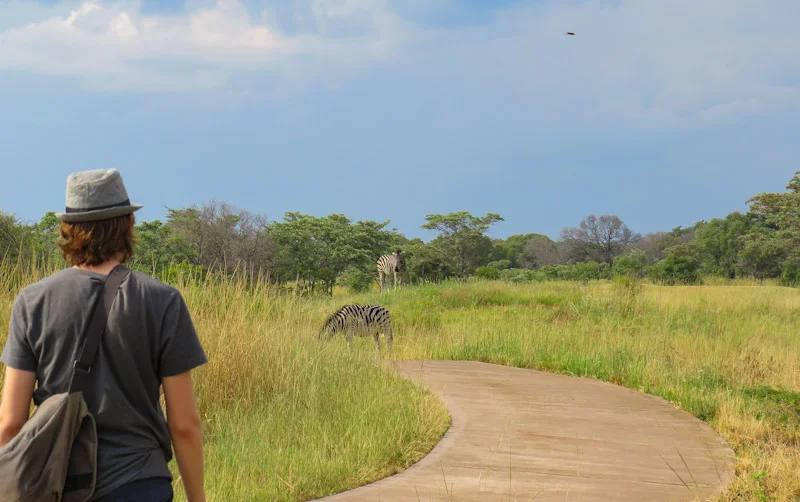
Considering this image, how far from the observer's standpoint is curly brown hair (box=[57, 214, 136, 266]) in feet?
7.59

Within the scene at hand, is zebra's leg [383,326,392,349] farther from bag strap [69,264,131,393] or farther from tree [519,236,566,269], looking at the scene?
tree [519,236,566,269]

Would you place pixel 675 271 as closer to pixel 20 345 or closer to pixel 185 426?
pixel 185 426

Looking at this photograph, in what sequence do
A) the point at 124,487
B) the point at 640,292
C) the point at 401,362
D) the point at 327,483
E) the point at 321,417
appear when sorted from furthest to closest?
the point at 640,292 → the point at 401,362 → the point at 321,417 → the point at 327,483 → the point at 124,487

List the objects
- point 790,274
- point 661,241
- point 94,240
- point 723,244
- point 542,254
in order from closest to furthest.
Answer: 1. point 94,240
2. point 790,274
3. point 723,244
4. point 542,254
5. point 661,241

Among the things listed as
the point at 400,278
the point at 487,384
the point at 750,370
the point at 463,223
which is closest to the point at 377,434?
the point at 487,384

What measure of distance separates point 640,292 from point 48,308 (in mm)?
19543

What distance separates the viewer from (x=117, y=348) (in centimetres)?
224

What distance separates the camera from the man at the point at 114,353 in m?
2.23

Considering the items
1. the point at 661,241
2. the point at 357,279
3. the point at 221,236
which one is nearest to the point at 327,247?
the point at 357,279

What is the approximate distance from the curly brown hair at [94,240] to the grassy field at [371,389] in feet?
9.08

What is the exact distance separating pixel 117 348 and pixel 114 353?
0.06ft

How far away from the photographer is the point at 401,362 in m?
9.88

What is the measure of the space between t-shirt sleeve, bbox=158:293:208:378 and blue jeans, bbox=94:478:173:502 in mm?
312

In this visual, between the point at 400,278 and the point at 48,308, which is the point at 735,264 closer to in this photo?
the point at 400,278
